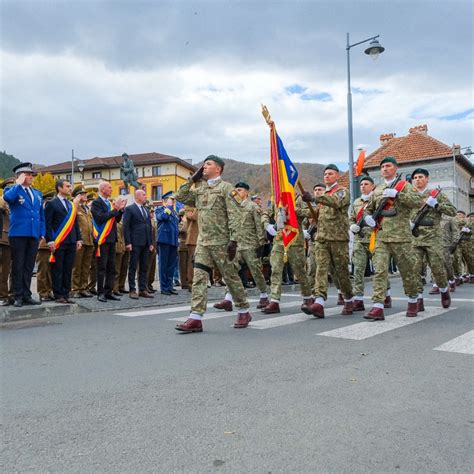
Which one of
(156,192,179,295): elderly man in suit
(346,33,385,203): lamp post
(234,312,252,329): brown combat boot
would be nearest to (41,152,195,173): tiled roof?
(346,33,385,203): lamp post

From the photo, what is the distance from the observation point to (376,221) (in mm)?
7281

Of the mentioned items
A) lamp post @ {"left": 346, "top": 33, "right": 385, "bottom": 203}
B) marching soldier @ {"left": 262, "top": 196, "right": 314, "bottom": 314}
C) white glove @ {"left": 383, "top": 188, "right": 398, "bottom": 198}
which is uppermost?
lamp post @ {"left": 346, "top": 33, "right": 385, "bottom": 203}

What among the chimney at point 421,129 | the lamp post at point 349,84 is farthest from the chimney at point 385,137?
the lamp post at point 349,84

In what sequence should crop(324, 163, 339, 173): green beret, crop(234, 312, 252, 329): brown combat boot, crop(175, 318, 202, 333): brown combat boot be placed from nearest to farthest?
1. crop(175, 318, 202, 333): brown combat boot
2. crop(234, 312, 252, 329): brown combat boot
3. crop(324, 163, 339, 173): green beret

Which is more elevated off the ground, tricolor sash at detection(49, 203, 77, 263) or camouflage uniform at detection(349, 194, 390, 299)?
tricolor sash at detection(49, 203, 77, 263)

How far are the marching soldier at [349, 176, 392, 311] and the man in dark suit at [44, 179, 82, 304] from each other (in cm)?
472

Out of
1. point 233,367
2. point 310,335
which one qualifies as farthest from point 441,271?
point 233,367

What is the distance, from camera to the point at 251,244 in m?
9.49

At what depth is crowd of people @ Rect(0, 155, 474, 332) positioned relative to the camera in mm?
6438

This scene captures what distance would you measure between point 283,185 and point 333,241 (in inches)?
44.5

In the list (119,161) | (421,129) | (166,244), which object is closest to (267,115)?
(166,244)

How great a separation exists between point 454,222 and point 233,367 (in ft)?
39.6

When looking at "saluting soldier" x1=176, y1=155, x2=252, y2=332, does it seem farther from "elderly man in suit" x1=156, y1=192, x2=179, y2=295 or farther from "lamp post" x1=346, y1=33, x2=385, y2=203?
"lamp post" x1=346, y1=33, x2=385, y2=203

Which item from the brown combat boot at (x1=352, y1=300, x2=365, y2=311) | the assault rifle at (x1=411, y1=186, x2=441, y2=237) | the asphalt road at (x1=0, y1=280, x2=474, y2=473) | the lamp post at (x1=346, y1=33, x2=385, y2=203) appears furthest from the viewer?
the lamp post at (x1=346, y1=33, x2=385, y2=203)
